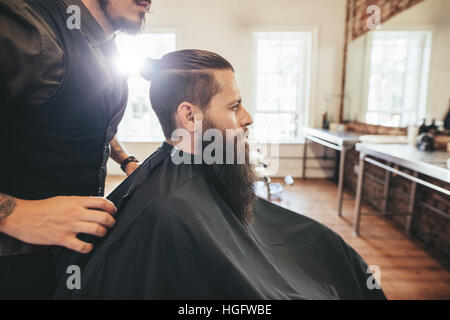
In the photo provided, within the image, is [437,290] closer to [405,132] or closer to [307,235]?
[307,235]

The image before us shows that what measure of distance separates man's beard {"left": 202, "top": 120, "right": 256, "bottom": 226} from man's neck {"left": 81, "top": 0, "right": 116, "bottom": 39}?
0.42 metres

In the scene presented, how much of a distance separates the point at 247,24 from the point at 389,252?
3925 millimetres

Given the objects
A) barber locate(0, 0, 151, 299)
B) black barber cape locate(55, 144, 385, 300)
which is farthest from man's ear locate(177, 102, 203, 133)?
barber locate(0, 0, 151, 299)

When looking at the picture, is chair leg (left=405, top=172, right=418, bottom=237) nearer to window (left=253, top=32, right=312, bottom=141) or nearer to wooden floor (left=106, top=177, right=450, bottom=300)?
wooden floor (left=106, top=177, right=450, bottom=300)

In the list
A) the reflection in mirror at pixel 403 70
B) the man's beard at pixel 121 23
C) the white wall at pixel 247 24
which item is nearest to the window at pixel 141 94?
the white wall at pixel 247 24

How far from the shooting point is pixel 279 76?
4.95 meters

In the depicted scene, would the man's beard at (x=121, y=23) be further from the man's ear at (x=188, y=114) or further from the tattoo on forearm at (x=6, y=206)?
the tattoo on forearm at (x=6, y=206)

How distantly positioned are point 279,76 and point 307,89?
21.5 inches

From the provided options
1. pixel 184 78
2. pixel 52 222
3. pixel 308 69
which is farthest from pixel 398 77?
pixel 52 222

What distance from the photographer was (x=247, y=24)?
4625mm

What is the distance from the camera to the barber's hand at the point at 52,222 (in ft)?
1.89

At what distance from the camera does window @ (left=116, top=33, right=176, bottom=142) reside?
4836 millimetres

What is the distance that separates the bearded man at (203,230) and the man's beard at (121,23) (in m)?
0.15
